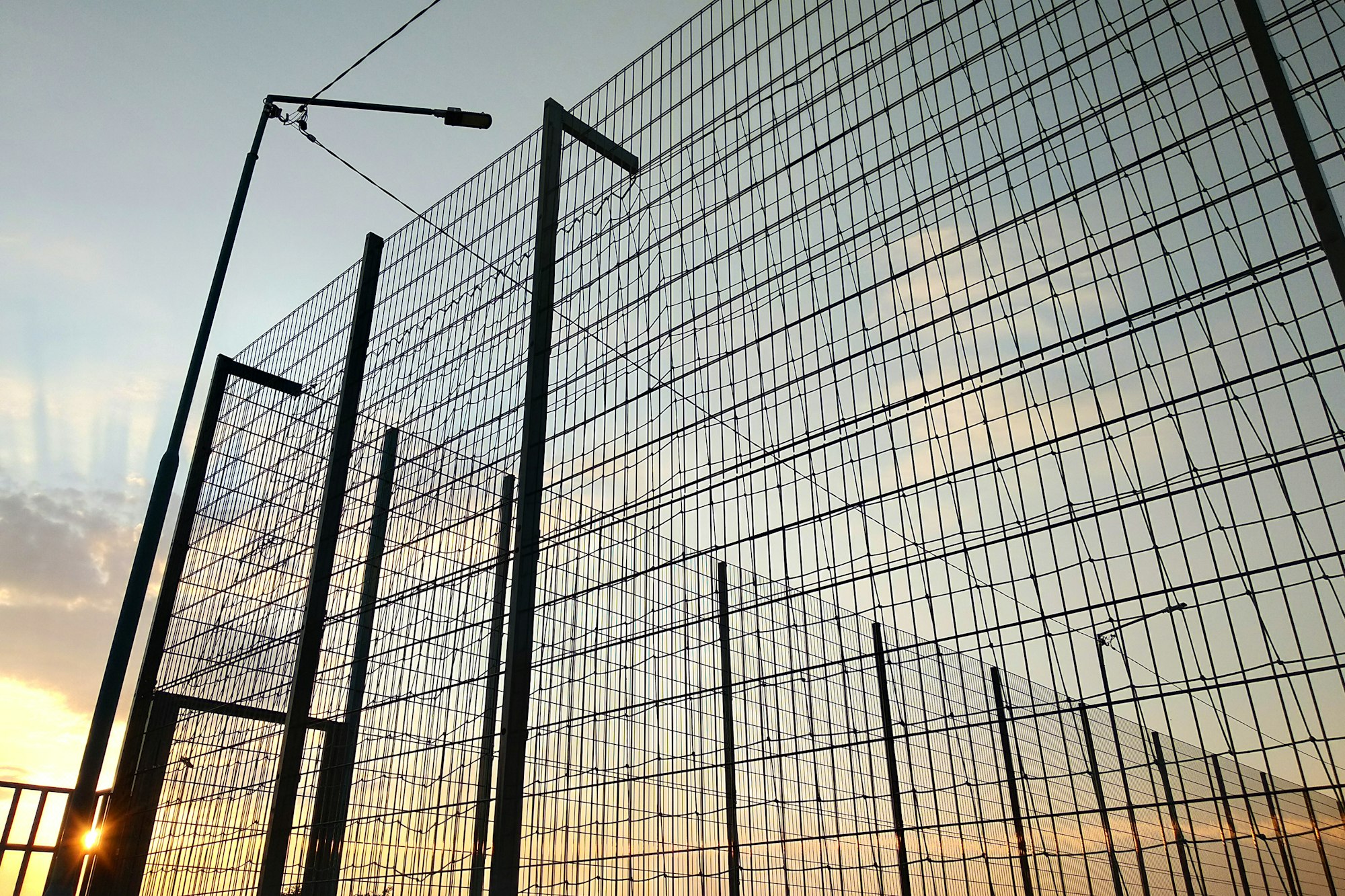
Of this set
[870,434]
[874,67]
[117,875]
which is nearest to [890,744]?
[870,434]

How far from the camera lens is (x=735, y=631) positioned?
5.30 m

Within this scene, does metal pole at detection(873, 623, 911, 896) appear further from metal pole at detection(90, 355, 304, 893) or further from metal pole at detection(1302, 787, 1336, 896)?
metal pole at detection(90, 355, 304, 893)

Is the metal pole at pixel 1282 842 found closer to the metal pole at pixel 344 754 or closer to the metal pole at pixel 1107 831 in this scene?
the metal pole at pixel 1107 831

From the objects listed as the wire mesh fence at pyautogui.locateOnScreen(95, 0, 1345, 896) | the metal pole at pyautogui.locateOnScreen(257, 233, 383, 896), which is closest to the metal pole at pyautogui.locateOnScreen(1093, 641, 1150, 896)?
the wire mesh fence at pyautogui.locateOnScreen(95, 0, 1345, 896)

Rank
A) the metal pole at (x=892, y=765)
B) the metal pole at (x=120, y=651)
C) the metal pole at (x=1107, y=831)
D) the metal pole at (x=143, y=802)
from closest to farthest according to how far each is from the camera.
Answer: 1. the metal pole at (x=1107, y=831)
2. the metal pole at (x=892, y=765)
3. the metal pole at (x=120, y=651)
4. the metal pole at (x=143, y=802)

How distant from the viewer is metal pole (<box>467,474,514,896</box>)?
4.45m

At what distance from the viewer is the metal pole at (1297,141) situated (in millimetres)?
3086

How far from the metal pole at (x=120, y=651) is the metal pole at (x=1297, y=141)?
4.77 m

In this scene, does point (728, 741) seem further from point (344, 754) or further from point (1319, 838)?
point (1319, 838)

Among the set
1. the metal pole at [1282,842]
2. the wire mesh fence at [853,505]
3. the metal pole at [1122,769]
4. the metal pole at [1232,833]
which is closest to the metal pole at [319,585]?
the wire mesh fence at [853,505]

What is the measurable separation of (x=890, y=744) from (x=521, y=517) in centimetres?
206

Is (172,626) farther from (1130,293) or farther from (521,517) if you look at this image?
(1130,293)

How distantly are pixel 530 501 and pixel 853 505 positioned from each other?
1.84 metres

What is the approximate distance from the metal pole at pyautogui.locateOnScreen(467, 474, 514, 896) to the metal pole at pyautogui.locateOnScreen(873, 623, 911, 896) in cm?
179
